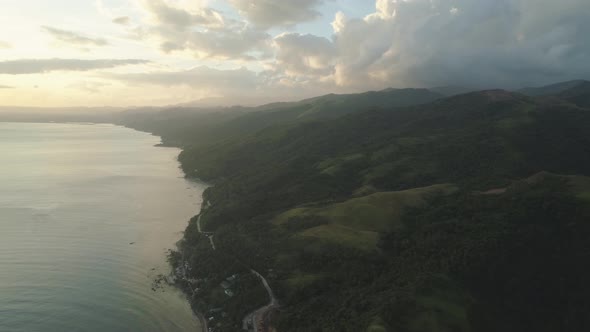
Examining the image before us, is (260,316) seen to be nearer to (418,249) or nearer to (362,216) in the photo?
(418,249)

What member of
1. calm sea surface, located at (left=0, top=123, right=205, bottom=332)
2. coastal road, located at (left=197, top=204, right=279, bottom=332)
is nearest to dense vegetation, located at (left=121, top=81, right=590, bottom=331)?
coastal road, located at (left=197, top=204, right=279, bottom=332)

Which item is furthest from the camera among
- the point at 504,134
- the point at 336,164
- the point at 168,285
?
the point at 504,134

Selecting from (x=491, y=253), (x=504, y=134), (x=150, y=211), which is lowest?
(x=150, y=211)

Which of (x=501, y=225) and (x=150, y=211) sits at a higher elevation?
(x=501, y=225)

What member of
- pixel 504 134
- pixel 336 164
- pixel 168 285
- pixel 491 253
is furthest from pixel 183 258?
pixel 504 134

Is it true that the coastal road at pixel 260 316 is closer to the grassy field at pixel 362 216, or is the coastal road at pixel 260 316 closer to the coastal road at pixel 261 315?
the coastal road at pixel 261 315

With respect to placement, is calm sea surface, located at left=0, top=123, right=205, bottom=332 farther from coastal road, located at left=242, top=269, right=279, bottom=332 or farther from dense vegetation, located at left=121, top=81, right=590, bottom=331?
dense vegetation, located at left=121, top=81, right=590, bottom=331

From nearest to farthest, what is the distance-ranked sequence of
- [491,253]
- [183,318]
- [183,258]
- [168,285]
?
[183,318] < [491,253] < [168,285] < [183,258]

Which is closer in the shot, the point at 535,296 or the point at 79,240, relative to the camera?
the point at 535,296

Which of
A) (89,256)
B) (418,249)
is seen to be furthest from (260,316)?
(89,256)

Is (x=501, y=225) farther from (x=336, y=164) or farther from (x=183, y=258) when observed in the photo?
(x=336, y=164)
